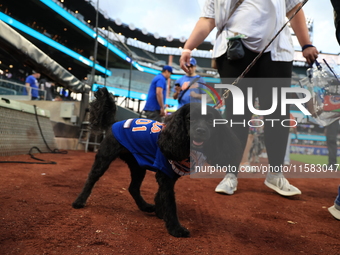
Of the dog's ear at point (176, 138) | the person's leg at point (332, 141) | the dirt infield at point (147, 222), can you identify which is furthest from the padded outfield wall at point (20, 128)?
the person's leg at point (332, 141)

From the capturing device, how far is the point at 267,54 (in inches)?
82.1

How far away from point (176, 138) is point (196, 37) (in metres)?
1.08

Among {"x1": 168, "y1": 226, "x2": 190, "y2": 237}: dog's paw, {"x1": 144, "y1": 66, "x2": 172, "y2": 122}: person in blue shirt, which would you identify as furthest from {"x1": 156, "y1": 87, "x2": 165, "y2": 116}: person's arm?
{"x1": 168, "y1": 226, "x2": 190, "y2": 237}: dog's paw

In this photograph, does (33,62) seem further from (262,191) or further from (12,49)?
(262,191)

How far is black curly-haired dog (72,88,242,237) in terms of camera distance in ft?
4.46

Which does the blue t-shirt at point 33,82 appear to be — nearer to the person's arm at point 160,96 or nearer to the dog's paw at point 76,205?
the person's arm at point 160,96

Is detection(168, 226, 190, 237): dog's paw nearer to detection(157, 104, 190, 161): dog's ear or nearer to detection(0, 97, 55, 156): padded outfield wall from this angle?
detection(157, 104, 190, 161): dog's ear

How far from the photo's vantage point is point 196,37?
204cm

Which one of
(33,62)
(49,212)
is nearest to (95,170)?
(49,212)

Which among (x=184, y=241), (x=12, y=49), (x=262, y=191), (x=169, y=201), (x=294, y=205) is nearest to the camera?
(x=184, y=241)

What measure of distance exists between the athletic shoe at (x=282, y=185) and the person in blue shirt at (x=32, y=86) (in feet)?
19.3

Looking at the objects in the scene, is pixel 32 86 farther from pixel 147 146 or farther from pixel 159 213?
pixel 159 213

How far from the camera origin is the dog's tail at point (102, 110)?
6.32ft

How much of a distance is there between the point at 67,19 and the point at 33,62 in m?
3.19
